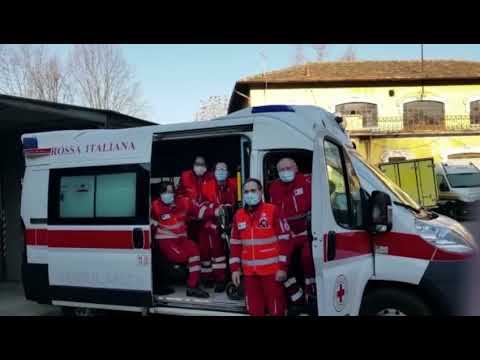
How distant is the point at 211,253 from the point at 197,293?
0.69 metres

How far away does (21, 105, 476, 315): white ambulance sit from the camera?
466 cm

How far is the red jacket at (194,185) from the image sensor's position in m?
6.57

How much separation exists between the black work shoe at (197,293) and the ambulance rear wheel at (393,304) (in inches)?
75.2

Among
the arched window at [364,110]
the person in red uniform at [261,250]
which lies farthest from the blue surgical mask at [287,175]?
the arched window at [364,110]

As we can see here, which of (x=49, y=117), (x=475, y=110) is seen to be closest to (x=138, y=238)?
(x=49, y=117)

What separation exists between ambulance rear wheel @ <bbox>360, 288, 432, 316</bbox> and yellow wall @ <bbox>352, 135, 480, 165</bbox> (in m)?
20.3

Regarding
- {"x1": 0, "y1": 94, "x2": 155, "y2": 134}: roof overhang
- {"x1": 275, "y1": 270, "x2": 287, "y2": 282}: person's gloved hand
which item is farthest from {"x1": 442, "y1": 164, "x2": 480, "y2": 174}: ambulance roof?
{"x1": 275, "y1": 270, "x2": 287, "y2": 282}: person's gloved hand

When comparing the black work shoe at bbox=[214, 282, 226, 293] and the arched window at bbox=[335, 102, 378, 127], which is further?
the arched window at bbox=[335, 102, 378, 127]

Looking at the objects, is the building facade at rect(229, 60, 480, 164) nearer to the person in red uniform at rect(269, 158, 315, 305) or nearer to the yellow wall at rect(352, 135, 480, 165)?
the yellow wall at rect(352, 135, 480, 165)

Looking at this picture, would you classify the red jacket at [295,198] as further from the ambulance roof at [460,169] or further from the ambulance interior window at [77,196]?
the ambulance roof at [460,169]

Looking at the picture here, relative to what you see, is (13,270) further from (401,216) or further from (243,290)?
(401,216)

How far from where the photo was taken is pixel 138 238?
5.56 m
